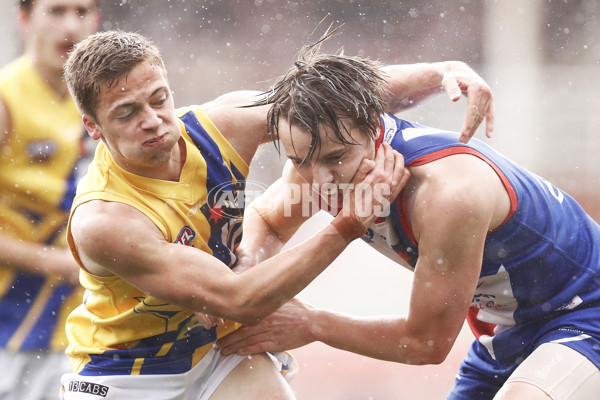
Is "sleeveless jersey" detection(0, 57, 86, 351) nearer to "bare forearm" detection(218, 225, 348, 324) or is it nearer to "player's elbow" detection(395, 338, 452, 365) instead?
"bare forearm" detection(218, 225, 348, 324)

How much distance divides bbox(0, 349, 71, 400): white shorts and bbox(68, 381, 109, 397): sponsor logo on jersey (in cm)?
118

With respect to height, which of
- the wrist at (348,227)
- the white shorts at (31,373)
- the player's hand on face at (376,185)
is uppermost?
the player's hand on face at (376,185)

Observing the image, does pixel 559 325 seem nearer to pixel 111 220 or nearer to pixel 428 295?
pixel 428 295

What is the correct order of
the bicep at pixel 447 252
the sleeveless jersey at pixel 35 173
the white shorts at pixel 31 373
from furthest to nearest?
the white shorts at pixel 31 373
the sleeveless jersey at pixel 35 173
the bicep at pixel 447 252

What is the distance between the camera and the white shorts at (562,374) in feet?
8.08

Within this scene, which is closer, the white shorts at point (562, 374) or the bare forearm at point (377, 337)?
the white shorts at point (562, 374)

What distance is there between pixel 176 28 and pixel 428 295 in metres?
13.1

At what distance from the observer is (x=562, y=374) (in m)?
2.48

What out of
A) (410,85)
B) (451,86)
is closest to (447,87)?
(451,86)

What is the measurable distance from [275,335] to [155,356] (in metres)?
0.45

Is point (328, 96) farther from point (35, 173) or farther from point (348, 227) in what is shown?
point (35, 173)

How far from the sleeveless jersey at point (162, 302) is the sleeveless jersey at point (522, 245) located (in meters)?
0.57

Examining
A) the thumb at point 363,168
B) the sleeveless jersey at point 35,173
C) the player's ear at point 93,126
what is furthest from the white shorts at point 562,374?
the sleeveless jersey at point 35,173

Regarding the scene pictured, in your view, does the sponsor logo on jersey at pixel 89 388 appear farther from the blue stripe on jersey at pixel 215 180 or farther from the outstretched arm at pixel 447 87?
the outstretched arm at pixel 447 87
